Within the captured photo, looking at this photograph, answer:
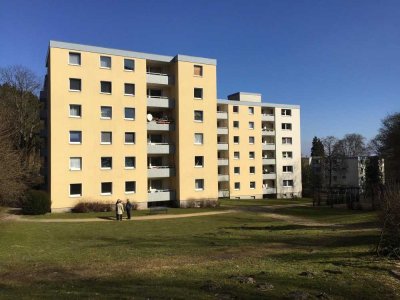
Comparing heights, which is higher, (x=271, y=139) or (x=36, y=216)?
(x=271, y=139)

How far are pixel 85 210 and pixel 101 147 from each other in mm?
7025

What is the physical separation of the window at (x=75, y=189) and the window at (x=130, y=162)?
18.4ft

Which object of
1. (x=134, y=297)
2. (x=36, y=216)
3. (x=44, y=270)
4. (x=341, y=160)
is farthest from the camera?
(x=341, y=160)

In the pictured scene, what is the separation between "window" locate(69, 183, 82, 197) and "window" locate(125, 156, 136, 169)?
5610 millimetres

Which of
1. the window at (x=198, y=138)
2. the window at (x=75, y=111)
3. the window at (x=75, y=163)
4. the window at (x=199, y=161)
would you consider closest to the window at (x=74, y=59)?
the window at (x=75, y=111)

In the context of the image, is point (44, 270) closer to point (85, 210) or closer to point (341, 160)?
point (85, 210)

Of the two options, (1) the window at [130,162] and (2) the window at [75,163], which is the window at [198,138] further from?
(2) the window at [75,163]

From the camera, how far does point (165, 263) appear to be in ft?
44.3

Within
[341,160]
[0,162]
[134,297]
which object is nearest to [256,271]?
[134,297]

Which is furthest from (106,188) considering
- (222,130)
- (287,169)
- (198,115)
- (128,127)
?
(287,169)

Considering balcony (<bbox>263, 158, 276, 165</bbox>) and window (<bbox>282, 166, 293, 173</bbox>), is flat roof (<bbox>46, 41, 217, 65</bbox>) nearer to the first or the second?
balcony (<bbox>263, 158, 276, 165</bbox>)

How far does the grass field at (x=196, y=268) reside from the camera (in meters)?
8.80

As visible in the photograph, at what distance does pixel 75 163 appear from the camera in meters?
43.0

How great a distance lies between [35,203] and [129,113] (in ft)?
46.7
